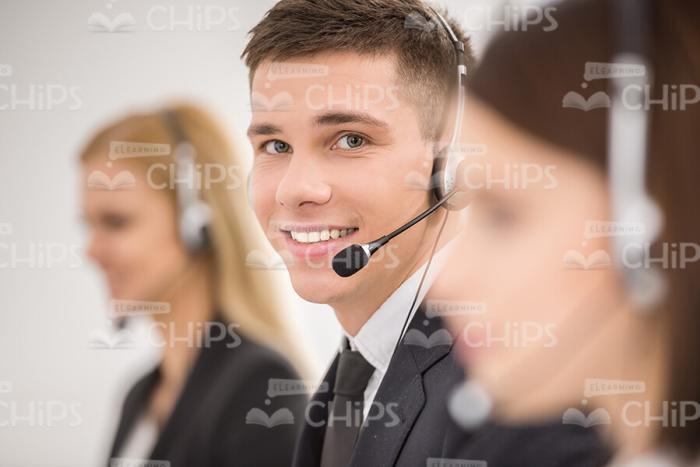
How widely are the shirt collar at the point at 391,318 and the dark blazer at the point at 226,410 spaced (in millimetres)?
193

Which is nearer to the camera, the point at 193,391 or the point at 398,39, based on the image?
the point at 398,39

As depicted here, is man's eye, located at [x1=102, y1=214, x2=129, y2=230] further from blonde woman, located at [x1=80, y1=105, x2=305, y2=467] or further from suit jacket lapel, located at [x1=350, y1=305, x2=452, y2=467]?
suit jacket lapel, located at [x1=350, y1=305, x2=452, y2=467]

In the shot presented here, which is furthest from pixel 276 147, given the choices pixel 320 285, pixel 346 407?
pixel 346 407

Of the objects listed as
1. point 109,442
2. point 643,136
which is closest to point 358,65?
point 643,136

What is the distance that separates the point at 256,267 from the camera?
1.57m

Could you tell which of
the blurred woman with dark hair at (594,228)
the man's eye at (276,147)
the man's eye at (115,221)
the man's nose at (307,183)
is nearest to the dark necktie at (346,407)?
the blurred woman with dark hair at (594,228)

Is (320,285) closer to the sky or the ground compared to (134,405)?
closer to the sky

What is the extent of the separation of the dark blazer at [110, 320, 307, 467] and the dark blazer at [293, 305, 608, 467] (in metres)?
0.23

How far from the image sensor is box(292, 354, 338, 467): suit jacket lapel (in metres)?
1.55

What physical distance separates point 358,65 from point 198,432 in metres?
0.89

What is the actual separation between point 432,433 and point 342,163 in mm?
578

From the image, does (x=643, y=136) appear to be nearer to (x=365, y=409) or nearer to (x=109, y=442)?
(x=365, y=409)

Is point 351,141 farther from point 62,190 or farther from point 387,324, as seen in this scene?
point 62,190

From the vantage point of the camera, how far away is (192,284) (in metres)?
1.59
